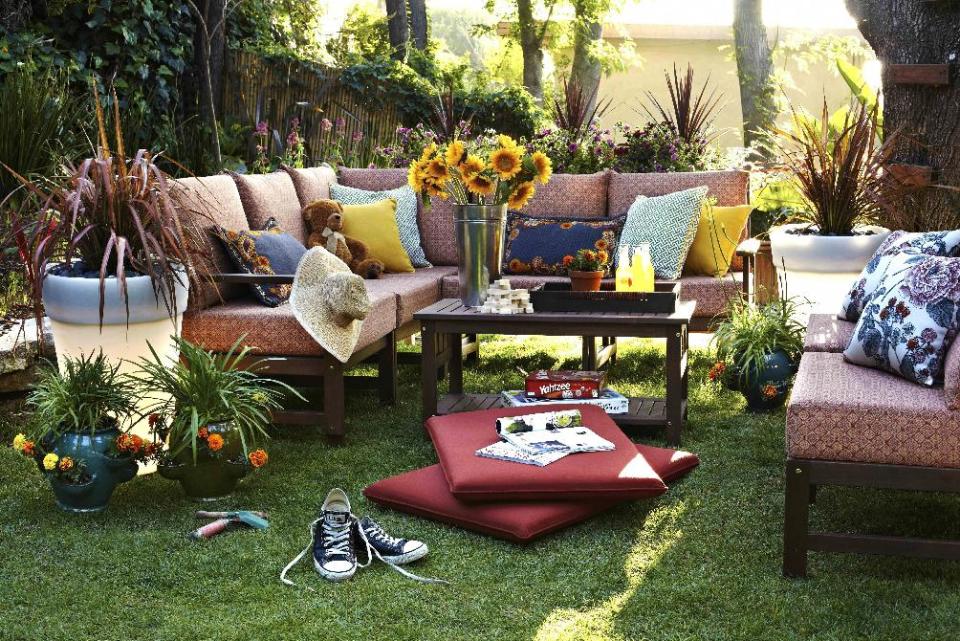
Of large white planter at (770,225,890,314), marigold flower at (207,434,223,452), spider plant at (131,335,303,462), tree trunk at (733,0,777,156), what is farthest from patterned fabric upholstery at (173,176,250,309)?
tree trunk at (733,0,777,156)

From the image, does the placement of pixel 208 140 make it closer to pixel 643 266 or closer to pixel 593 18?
pixel 643 266

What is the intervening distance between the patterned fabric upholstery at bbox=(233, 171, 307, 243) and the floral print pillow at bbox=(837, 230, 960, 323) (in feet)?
8.02

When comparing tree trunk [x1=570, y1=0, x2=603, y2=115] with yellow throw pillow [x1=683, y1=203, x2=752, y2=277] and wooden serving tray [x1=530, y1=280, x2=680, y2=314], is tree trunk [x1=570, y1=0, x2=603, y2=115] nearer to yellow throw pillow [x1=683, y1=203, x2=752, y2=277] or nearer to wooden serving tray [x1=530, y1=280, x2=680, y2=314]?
yellow throw pillow [x1=683, y1=203, x2=752, y2=277]

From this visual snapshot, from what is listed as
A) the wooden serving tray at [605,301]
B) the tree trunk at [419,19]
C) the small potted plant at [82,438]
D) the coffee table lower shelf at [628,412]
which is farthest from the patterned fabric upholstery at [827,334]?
the tree trunk at [419,19]

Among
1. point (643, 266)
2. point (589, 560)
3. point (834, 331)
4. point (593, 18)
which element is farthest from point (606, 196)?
point (593, 18)

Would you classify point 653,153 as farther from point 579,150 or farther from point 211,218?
point 211,218

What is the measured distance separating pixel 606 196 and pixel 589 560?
9.74ft

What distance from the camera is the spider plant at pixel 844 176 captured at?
4250 millimetres

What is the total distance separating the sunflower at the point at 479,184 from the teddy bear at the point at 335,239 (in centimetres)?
117

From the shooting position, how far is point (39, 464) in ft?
10.4

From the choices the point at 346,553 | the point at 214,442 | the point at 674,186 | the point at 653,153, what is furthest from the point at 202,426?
the point at 653,153

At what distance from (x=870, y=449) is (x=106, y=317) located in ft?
7.60

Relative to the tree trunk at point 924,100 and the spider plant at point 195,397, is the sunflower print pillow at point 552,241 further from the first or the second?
the spider plant at point 195,397

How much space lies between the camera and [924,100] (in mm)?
4570
